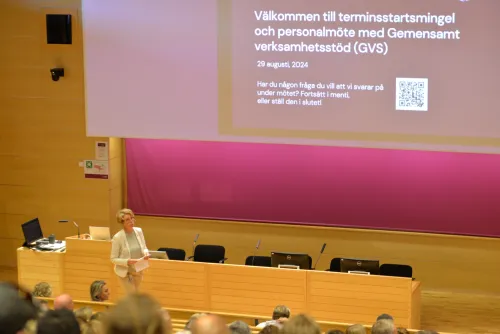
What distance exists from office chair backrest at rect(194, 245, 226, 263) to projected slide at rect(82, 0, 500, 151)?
4.16ft

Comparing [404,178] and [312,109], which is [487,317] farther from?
[312,109]

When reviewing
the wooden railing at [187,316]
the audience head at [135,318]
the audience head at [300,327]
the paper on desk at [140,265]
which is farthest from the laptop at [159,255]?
the audience head at [135,318]

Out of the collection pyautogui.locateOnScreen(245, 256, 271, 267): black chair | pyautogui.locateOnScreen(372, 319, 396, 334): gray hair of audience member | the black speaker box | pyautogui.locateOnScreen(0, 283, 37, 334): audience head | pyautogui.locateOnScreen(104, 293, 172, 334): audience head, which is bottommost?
pyautogui.locateOnScreen(245, 256, 271, 267): black chair

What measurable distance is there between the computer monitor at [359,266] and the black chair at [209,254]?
1.57 m

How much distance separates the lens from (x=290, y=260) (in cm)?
855

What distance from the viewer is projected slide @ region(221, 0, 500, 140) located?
8406 mm

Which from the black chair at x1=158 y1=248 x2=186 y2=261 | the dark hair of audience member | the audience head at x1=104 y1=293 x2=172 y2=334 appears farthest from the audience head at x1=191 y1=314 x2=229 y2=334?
the black chair at x1=158 y1=248 x2=186 y2=261

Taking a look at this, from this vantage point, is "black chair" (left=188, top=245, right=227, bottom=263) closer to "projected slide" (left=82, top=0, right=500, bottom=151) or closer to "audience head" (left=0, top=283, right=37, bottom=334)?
"projected slide" (left=82, top=0, right=500, bottom=151)

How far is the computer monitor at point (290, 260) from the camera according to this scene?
28.0ft

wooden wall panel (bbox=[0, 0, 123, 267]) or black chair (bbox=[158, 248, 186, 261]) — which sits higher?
wooden wall panel (bbox=[0, 0, 123, 267])

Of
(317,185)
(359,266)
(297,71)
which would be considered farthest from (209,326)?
(317,185)

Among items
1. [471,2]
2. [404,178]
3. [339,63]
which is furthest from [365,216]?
[471,2]

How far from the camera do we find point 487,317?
9055 millimetres

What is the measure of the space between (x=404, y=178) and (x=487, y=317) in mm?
1872
